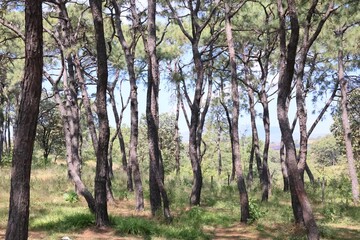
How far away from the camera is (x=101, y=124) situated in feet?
30.9

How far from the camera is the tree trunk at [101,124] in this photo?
9.13 metres

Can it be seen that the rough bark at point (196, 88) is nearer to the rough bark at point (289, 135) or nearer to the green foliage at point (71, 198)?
the green foliage at point (71, 198)

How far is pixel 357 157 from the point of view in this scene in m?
34.4

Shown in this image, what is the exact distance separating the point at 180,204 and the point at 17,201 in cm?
1053

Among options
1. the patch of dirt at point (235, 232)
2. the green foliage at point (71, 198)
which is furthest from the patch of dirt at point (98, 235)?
the green foliage at point (71, 198)

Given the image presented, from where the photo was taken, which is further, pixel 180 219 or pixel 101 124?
pixel 180 219

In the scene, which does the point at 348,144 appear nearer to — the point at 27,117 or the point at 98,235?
the point at 98,235

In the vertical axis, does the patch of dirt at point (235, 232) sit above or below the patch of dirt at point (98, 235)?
below

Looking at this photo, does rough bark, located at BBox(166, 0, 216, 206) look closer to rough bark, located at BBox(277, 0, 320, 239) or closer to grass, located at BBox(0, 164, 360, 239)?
grass, located at BBox(0, 164, 360, 239)

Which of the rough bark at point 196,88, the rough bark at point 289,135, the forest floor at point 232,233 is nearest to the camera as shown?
the rough bark at point 289,135

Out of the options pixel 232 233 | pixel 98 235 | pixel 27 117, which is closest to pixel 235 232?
pixel 232 233

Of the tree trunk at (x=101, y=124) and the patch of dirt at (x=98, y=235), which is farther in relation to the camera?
the tree trunk at (x=101, y=124)

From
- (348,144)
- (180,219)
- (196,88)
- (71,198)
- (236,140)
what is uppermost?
(196,88)

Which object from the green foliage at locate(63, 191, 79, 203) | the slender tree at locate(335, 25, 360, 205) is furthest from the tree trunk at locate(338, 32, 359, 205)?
the green foliage at locate(63, 191, 79, 203)
